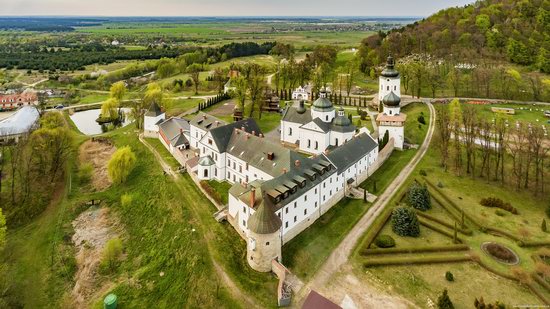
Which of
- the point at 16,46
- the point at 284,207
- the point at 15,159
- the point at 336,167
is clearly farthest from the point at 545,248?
the point at 16,46

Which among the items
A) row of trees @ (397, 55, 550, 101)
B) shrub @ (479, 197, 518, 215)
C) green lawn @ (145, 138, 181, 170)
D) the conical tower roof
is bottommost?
shrub @ (479, 197, 518, 215)

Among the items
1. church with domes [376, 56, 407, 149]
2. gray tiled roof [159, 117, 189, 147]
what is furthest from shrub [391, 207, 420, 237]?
gray tiled roof [159, 117, 189, 147]

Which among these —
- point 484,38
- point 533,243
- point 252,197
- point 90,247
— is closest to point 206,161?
point 252,197

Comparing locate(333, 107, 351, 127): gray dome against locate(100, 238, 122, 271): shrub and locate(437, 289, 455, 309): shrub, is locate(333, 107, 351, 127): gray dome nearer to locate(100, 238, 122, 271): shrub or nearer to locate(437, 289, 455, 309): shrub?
locate(437, 289, 455, 309): shrub

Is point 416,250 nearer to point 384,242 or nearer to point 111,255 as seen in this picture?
point 384,242

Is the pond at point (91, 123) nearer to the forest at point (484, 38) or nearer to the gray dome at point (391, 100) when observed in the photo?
the gray dome at point (391, 100)

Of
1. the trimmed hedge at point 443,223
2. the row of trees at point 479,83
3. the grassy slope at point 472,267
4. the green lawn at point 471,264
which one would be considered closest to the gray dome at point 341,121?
the green lawn at point 471,264

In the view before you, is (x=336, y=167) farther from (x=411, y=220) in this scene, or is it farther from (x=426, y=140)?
(x=426, y=140)
